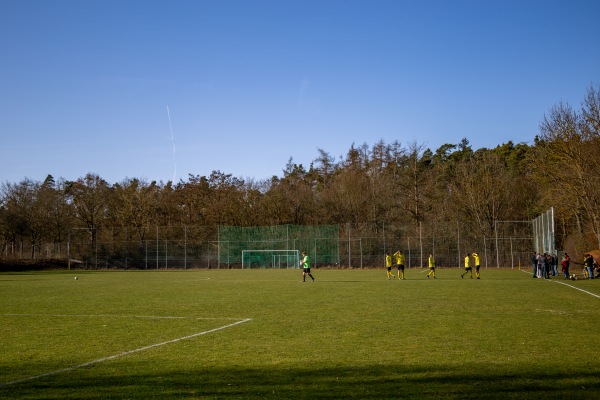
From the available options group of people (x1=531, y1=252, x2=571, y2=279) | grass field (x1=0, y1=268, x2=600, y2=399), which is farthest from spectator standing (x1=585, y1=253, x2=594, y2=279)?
grass field (x1=0, y1=268, x2=600, y2=399)

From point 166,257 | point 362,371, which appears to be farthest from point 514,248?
point 362,371

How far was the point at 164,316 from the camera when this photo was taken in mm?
Result: 15836

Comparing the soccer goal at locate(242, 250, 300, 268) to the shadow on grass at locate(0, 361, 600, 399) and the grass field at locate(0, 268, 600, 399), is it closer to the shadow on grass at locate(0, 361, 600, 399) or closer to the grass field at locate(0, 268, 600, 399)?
the grass field at locate(0, 268, 600, 399)

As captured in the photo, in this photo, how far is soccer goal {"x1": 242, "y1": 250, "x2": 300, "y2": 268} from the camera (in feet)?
188

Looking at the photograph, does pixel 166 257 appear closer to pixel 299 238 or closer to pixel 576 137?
pixel 299 238

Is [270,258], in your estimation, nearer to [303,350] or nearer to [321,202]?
[321,202]

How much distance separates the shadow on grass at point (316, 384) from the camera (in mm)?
7180

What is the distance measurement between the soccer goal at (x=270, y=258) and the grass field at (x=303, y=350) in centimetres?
3819

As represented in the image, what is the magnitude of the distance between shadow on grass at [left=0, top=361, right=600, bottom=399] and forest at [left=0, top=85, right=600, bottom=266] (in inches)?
1873

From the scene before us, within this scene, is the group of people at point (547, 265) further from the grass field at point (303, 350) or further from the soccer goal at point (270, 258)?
the soccer goal at point (270, 258)

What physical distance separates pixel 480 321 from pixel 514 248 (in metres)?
41.4

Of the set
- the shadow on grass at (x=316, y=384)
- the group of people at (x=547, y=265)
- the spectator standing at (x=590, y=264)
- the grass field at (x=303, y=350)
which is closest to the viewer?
the shadow on grass at (x=316, y=384)

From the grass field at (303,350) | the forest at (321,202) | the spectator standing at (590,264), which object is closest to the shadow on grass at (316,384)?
the grass field at (303,350)

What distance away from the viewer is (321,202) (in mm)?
69312
